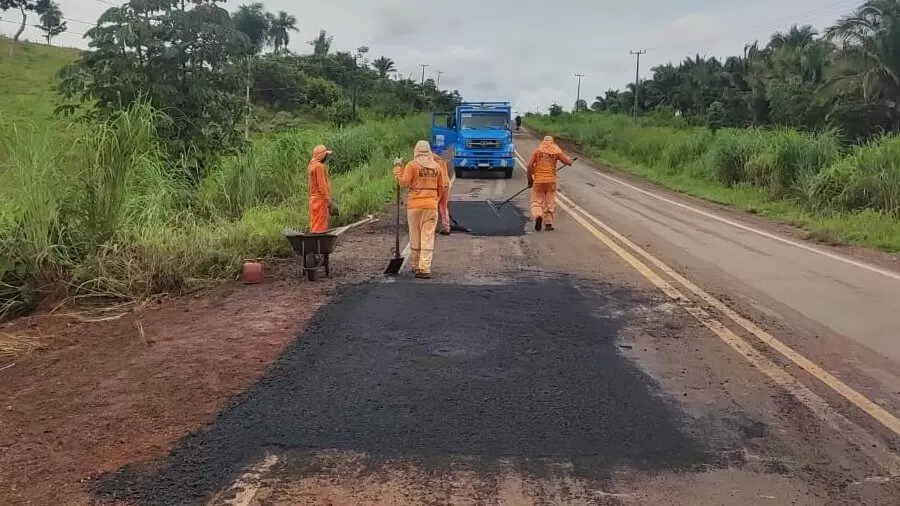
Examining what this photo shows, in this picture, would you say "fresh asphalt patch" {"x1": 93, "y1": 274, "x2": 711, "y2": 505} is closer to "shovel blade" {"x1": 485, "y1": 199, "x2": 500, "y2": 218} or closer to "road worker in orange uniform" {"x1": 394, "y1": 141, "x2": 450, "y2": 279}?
"road worker in orange uniform" {"x1": 394, "y1": 141, "x2": 450, "y2": 279}

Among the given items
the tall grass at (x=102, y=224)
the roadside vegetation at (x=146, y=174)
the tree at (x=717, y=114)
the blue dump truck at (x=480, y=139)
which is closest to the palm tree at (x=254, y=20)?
the tree at (x=717, y=114)

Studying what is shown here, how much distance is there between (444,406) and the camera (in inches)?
183

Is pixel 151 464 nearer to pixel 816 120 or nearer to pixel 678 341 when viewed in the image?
pixel 678 341

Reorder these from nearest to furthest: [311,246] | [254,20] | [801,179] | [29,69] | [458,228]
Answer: [311,246]
[458,228]
[801,179]
[29,69]
[254,20]

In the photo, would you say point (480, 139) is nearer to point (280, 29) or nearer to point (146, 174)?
point (146, 174)

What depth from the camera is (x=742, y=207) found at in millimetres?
18469

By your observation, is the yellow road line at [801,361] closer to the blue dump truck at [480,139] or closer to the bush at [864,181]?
the bush at [864,181]

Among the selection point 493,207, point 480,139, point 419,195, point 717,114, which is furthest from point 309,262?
point 717,114

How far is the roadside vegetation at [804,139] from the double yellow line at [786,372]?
19.2 feet

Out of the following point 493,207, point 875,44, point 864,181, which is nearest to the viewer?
point 864,181

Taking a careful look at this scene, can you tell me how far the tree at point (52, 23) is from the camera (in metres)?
64.9

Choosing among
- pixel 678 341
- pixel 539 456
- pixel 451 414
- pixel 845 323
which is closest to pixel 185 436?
pixel 451 414

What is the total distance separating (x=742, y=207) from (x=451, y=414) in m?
15.8

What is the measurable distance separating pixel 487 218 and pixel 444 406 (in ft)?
34.3
